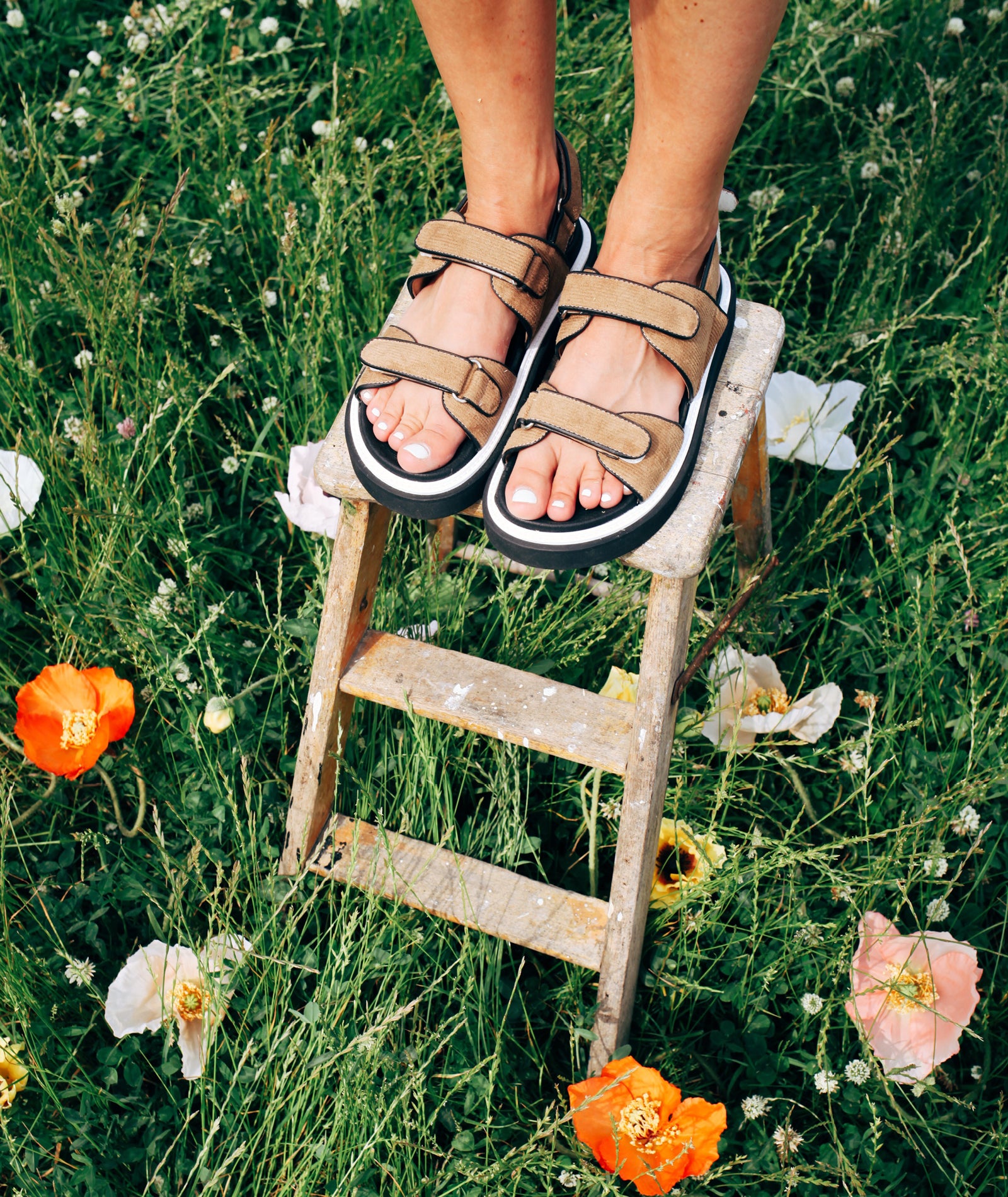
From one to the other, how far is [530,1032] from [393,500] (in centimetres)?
73

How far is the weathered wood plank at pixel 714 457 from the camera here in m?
1.21

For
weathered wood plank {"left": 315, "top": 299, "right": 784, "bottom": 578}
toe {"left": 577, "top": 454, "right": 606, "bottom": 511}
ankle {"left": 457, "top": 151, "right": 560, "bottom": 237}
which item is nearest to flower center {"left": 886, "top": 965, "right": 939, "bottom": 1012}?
weathered wood plank {"left": 315, "top": 299, "right": 784, "bottom": 578}

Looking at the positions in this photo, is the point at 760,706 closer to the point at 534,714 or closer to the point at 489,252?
the point at 534,714

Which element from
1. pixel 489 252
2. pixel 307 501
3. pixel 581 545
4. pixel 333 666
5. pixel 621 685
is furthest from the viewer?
pixel 307 501

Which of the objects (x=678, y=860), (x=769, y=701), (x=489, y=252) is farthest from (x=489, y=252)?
(x=678, y=860)

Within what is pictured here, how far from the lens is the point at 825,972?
143 cm

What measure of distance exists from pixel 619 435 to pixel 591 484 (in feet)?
0.23

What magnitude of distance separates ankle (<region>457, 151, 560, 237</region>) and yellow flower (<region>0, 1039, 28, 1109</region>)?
124 cm

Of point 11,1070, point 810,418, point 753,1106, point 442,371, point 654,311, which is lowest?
point 11,1070

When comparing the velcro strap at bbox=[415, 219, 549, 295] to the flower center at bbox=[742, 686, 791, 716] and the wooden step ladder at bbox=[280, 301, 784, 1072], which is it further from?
the flower center at bbox=[742, 686, 791, 716]

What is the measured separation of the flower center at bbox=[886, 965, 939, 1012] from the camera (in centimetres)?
132

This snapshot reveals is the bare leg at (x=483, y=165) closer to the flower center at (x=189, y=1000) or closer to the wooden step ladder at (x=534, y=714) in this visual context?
the wooden step ladder at (x=534, y=714)

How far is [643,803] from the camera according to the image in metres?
1.29

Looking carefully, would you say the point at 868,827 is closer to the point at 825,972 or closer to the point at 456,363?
the point at 825,972
